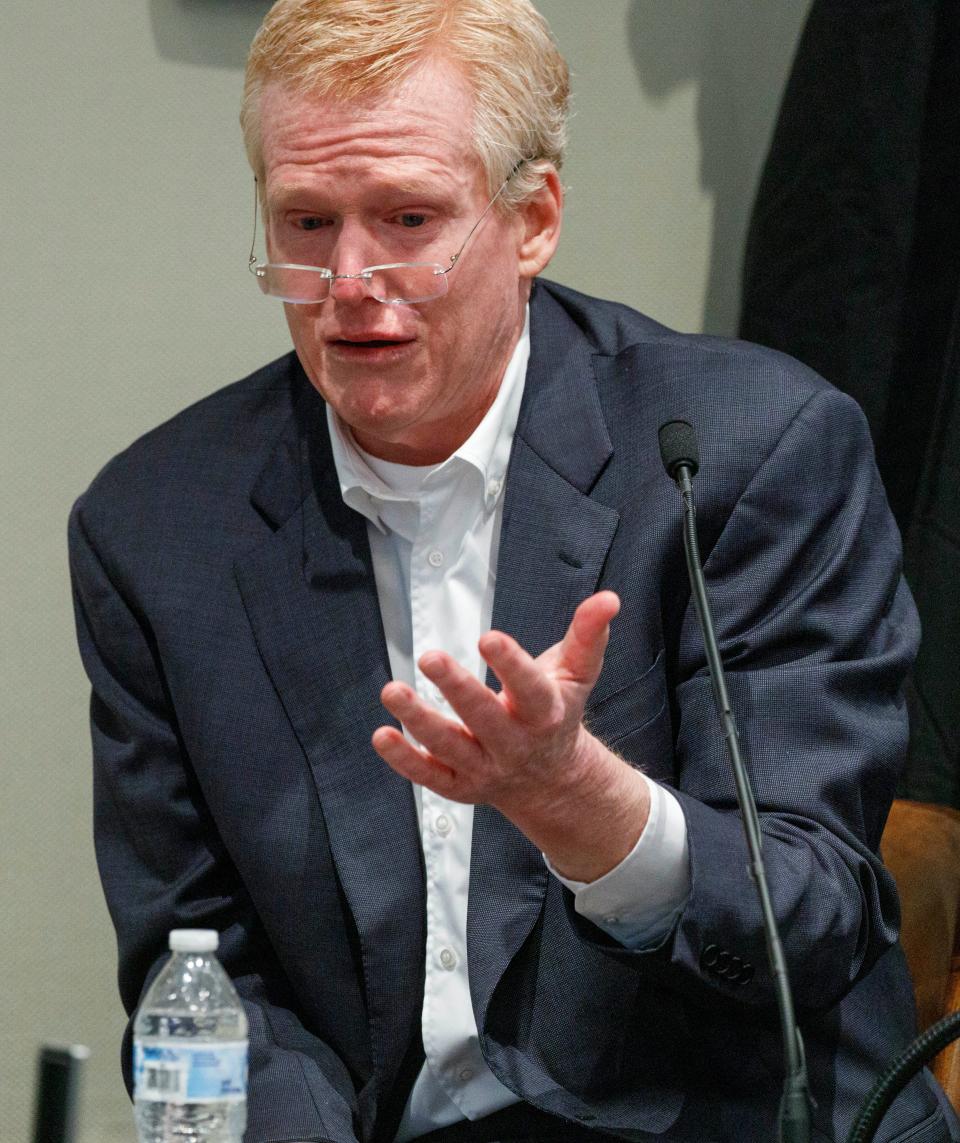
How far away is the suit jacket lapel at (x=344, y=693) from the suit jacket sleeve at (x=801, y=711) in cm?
31

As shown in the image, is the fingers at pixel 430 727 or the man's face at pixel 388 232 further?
the man's face at pixel 388 232

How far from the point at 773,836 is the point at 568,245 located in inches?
47.6

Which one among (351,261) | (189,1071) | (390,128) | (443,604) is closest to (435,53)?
(390,128)

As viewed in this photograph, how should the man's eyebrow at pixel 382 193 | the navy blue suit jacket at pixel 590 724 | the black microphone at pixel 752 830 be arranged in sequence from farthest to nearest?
the man's eyebrow at pixel 382 193 → the navy blue suit jacket at pixel 590 724 → the black microphone at pixel 752 830

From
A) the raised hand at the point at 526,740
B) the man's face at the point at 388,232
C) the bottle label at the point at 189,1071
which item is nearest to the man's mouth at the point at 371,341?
the man's face at the point at 388,232

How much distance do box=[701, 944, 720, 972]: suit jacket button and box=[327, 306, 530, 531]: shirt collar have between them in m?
0.59

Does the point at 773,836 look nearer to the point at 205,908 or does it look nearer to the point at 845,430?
the point at 845,430

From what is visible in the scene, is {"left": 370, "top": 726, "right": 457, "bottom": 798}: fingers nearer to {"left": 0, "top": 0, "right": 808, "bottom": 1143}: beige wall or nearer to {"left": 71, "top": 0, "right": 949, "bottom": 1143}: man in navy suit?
{"left": 71, "top": 0, "right": 949, "bottom": 1143}: man in navy suit

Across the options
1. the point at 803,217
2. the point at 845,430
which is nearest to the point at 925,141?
the point at 803,217

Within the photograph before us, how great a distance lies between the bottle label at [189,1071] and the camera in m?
1.14

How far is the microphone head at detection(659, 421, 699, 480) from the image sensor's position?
53.9 inches

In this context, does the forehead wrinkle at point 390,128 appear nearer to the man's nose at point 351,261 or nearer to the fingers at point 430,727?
the man's nose at point 351,261

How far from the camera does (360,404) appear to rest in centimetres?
174

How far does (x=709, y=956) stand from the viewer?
4.68ft
